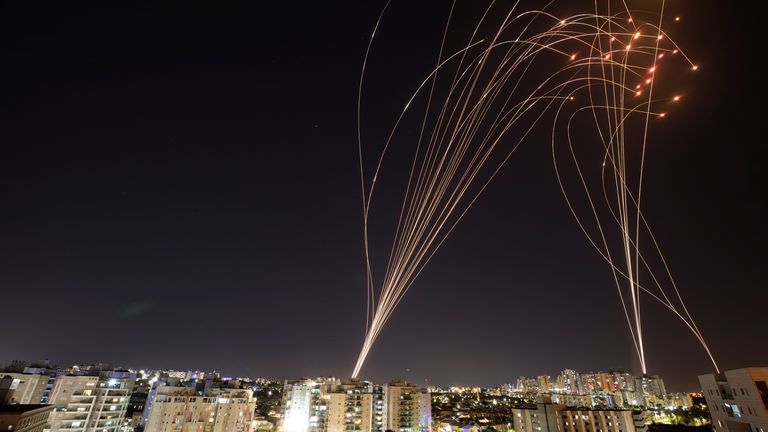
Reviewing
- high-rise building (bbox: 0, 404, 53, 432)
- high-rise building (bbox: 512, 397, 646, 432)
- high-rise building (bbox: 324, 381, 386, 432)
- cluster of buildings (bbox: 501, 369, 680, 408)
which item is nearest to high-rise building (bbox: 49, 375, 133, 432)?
high-rise building (bbox: 0, 404, 53, 432)

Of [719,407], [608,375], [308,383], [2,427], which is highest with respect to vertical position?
[608,375]

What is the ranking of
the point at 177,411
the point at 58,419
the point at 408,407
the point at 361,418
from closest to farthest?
the point at 58,419 → the point at 177,411 → the point at 361,418 → the point at 408,407

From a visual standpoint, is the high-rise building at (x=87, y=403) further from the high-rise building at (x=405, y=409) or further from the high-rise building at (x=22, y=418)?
the high-rise building at (x=405, y=409)

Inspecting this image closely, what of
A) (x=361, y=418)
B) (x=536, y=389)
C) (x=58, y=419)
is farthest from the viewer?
(x=536, y=389)

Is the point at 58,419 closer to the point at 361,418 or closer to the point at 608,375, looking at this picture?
the point at 361,418

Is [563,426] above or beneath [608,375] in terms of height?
beneath

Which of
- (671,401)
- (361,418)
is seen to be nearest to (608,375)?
(671,401)
